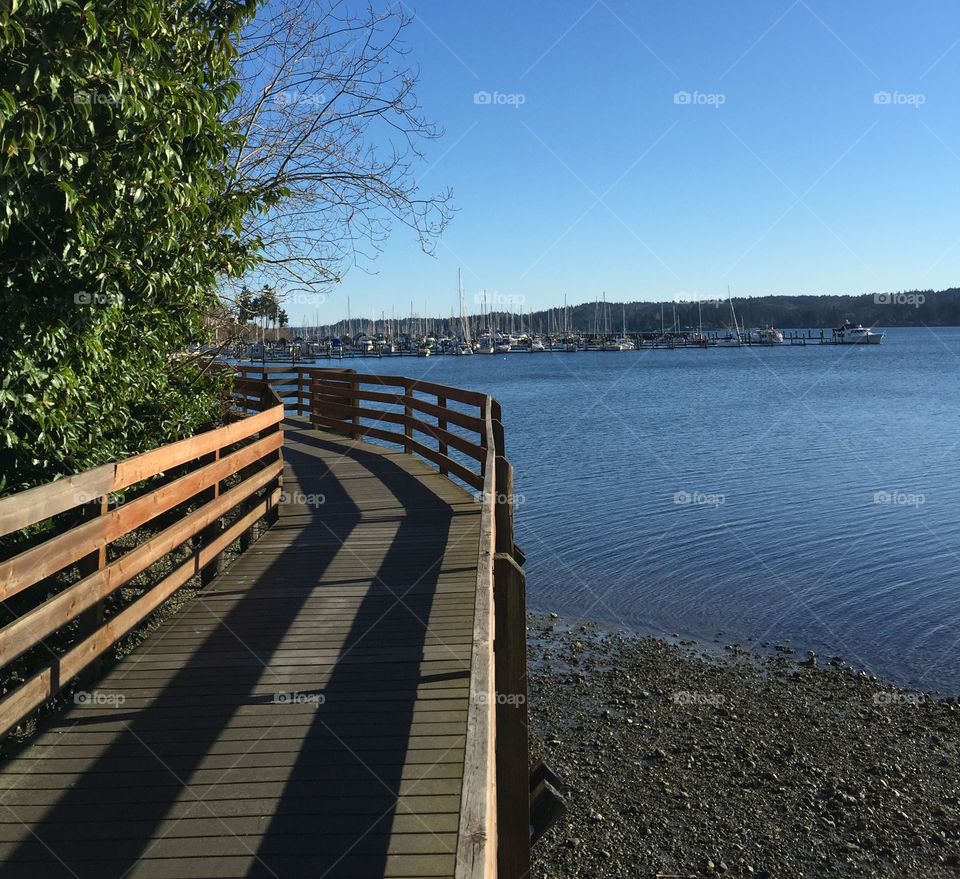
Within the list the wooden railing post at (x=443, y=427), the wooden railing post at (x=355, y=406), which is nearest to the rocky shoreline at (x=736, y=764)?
the wooden railing post at (x=443, y=427)

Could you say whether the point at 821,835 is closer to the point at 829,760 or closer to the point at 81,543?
the point at 829,760

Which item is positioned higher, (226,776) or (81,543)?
(81,543)

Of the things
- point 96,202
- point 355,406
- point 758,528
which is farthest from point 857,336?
point 96,202

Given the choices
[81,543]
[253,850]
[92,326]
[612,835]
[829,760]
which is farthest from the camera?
[829,760]

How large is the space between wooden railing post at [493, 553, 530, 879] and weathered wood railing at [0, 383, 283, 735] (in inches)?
85.6

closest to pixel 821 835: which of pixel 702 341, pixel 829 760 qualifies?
pixel 829 760

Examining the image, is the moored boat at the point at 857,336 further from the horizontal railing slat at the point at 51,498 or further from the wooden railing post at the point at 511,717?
the horizontal railing slat at the point at 51,498

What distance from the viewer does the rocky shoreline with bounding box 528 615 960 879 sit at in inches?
269

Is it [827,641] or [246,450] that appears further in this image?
[827,641]

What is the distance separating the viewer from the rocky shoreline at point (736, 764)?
6.84 m

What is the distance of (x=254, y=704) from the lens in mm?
4973

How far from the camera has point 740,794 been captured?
7.71 metres

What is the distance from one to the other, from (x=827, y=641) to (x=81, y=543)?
971 centimetres

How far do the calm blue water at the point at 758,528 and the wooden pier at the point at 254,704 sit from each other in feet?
19.4
